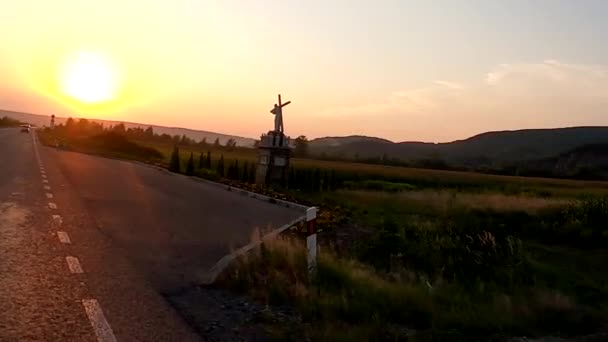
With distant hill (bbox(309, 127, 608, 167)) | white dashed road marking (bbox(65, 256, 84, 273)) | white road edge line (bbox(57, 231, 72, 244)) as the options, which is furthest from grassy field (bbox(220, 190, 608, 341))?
distant hill (bbox(309, 127, 608, 167))

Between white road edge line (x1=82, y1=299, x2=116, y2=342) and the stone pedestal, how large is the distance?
22513 millimetres

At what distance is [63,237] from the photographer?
1044 centimetres

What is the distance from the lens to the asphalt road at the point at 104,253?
604 centimetres

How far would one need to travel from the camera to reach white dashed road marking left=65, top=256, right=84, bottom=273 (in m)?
8.06

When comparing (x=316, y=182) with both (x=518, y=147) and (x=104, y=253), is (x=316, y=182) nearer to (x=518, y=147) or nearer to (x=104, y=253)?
(x=104, y=253)

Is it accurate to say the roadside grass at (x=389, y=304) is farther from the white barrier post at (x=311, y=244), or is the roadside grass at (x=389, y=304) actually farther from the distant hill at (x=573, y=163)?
the distant hill at (x=573, y=163)

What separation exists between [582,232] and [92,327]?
1809 centimetres

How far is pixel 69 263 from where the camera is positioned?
846 centimetres

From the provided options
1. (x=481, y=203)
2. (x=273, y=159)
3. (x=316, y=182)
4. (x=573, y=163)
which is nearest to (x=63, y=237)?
(x=273, y=159)

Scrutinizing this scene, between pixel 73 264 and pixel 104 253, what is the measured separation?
115cm

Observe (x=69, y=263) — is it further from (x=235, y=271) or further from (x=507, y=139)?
(x=507, y=139)

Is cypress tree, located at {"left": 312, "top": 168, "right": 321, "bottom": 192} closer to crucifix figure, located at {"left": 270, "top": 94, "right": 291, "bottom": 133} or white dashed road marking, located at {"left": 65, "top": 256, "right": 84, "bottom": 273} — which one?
crucifix figure, located at {"left": 270, "top": 94, "right": 291, "bottom": 133}

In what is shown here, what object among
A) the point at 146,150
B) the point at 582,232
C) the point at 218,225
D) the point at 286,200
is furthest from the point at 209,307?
the point at 146,150

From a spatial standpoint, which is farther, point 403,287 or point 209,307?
point 403,287
